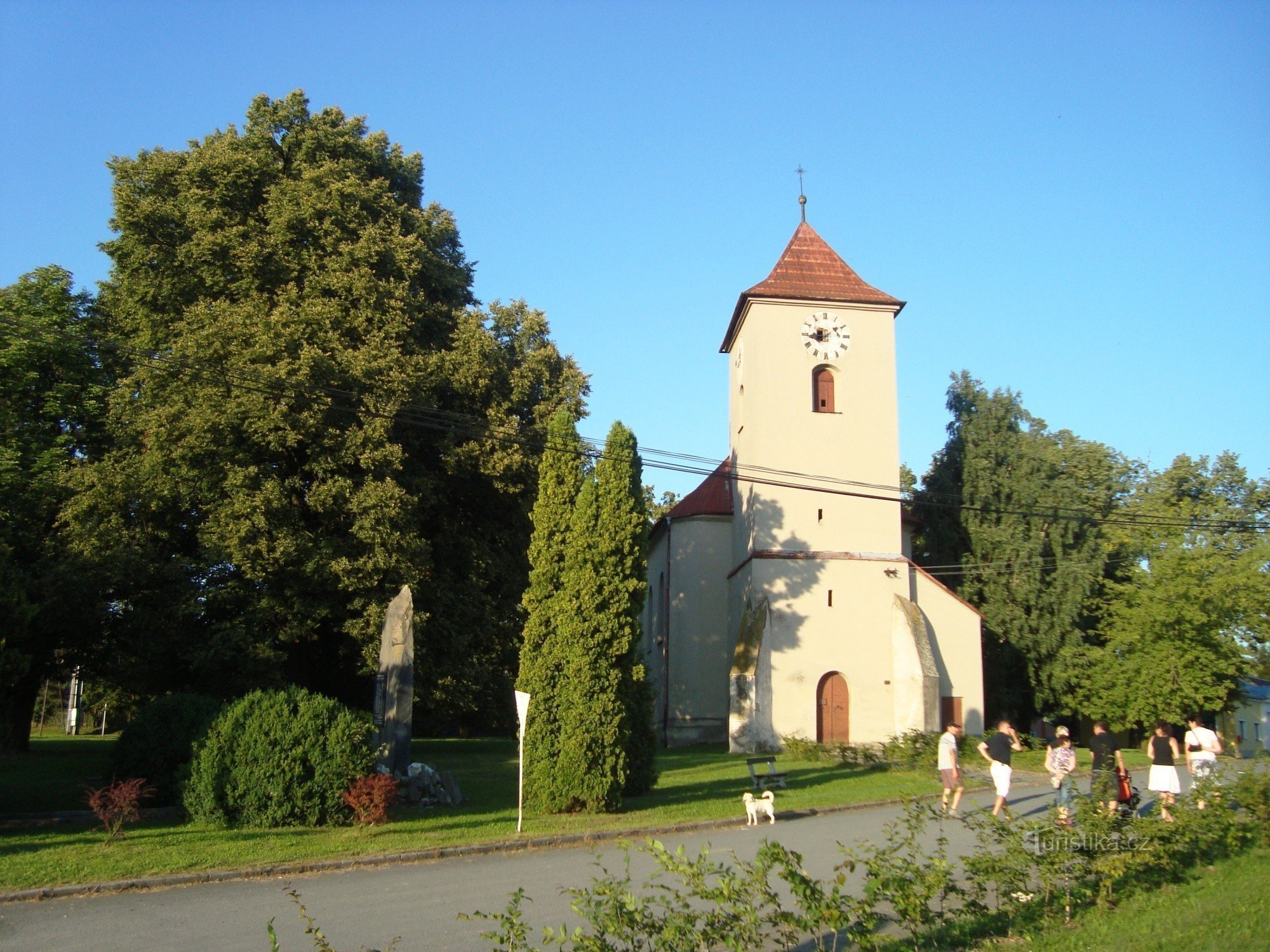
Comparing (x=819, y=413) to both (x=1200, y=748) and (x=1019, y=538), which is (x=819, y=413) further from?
(x=1200, y=748)

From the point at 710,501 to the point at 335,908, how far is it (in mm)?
27078

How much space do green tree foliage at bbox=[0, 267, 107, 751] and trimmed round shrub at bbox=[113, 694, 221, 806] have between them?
314cm

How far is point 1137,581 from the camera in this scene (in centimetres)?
3344

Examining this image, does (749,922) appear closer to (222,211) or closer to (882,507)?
(222,211)

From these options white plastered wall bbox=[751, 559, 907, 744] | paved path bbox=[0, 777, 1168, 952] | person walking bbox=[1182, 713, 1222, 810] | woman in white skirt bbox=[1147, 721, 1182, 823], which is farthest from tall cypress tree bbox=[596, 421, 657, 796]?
white plastered wall bbox=[751, 559, 907, 744]

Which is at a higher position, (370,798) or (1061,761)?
(1061,761)

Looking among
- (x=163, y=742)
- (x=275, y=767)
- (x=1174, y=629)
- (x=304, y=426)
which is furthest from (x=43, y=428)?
(x=1174, y=629)

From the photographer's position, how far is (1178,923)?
7.87 metres

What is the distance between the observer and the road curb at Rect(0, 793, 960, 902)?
1051 cm

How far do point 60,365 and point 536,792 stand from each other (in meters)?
18.0

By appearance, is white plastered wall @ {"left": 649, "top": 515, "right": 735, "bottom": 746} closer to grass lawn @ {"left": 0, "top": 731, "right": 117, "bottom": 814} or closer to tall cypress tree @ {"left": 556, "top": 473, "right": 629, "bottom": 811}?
tall cypress tree @ {"left": 556, "top": 473, "right": 629, "bottom": 811}

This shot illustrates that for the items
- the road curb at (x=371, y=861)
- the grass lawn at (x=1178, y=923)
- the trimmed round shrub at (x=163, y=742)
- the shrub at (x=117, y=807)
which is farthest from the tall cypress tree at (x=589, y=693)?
the grass lawn at (x=1178, y=923)

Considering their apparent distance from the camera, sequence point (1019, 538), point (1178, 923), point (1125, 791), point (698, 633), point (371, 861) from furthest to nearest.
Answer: point (1019, 538) → point (698, 633) → point (1125, 791) → point (371, 861) → point (1178, 923)

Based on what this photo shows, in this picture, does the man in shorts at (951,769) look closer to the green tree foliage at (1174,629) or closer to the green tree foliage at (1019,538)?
the green tree foliage at (1174,629)
